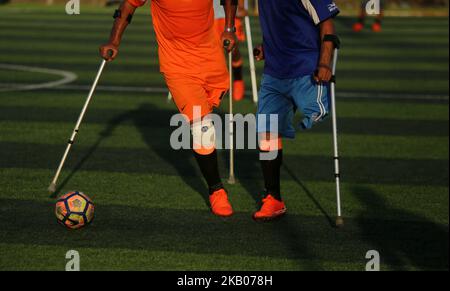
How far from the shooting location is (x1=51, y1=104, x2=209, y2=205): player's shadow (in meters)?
9.47

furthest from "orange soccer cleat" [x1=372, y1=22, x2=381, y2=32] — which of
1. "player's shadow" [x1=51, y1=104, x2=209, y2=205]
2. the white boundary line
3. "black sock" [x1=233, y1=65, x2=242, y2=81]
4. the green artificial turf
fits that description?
"player's shadow" [x1=51, y1=104, x2=209, y2=205]

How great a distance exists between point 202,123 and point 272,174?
2.47 ft

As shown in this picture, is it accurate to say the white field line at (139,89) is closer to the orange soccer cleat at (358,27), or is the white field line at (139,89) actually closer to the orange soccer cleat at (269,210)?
the orange soccer cleat at (269,210)

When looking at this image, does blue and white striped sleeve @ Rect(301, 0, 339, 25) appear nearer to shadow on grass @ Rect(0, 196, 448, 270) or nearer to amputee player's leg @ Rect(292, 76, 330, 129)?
amputee player's leg @ Rect(292, 76, 330, 129)

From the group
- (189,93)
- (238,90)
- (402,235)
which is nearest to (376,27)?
(238,90)

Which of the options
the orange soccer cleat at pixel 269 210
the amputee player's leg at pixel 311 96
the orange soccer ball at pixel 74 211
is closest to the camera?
the orange soccer ball at pixel 74 211

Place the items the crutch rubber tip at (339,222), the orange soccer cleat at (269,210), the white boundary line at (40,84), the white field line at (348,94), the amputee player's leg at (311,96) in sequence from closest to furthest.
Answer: the amputee player's leg at (311,96)
the crutch rubber tip at (339,222)
the orange soccer cleat at (269,210)
the white field line at (348,94)
the white boundary line at (40,84)

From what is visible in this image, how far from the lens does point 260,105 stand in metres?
7.88

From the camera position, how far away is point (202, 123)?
8.05m

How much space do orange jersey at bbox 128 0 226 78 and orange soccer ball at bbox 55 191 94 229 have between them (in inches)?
54.7

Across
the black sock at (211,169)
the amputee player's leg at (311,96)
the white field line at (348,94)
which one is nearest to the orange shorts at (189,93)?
the black sock at (211,169)

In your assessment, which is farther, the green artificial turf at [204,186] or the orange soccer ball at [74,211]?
the orange soccer ball at [74,211]

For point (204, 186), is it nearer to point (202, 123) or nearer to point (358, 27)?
point (202, 123)

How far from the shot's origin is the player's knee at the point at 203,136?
8.05 metres
